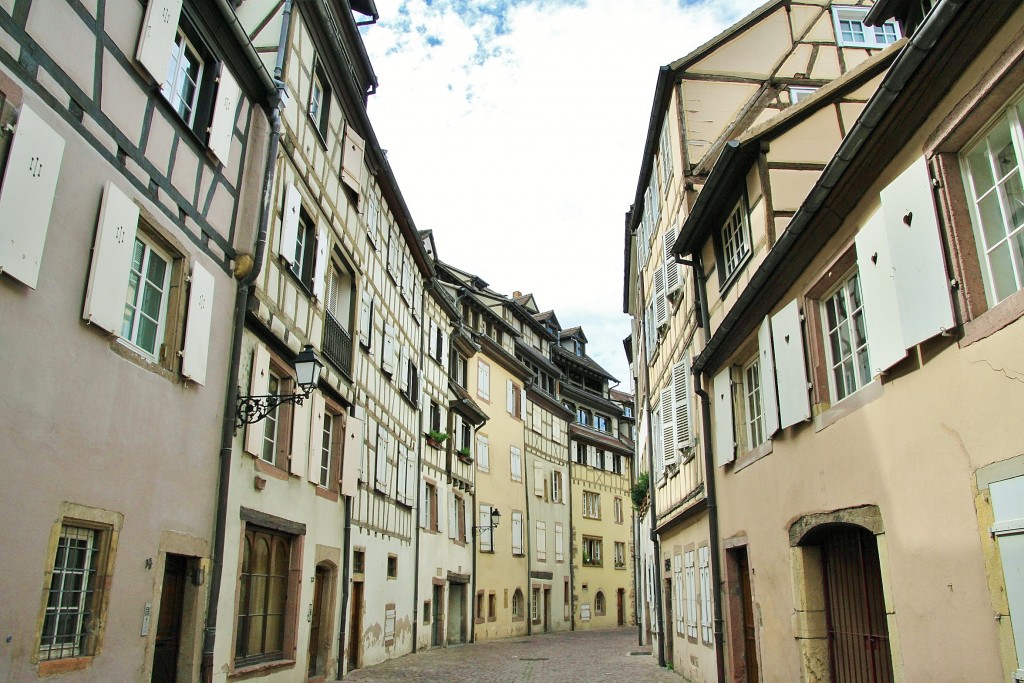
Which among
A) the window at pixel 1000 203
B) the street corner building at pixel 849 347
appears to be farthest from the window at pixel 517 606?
the window at pixel 1000 203

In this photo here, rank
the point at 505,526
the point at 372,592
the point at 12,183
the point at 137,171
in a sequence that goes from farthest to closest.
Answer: the point at 505,526
the point at 372,592
the point at 137,171
the point at 12,183

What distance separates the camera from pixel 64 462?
18.2 ft

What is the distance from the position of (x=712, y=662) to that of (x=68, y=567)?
784 cm

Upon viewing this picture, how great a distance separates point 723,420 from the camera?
10164mm

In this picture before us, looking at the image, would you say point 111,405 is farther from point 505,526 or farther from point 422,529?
point 505,526

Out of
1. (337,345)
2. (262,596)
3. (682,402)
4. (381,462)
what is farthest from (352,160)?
(262,596)

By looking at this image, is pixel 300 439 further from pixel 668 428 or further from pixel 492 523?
pixel 492 523

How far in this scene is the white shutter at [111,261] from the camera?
5789 mm

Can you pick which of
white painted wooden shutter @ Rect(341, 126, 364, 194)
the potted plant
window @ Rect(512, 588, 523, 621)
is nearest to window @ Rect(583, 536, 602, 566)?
window @ Rect(512, 588, 523, 621)

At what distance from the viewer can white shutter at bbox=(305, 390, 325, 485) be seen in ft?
35.2

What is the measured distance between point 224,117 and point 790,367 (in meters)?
5.90

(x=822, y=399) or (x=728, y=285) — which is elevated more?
(x=728, y=285)

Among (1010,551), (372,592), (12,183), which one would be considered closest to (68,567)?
(12,183)

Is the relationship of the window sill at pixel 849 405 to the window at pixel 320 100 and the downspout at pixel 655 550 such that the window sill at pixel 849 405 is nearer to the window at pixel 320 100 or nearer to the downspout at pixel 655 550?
the window at pixel 320 100
